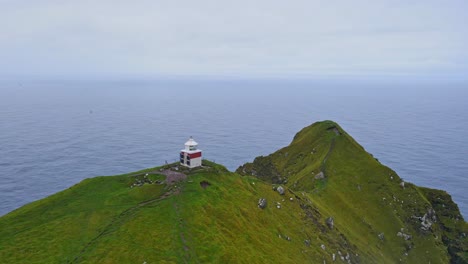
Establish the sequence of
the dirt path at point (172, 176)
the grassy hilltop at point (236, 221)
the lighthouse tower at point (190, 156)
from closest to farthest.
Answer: the grassy hilltop at point (236, 221) < the dirt path at point (172, 176) < the lighthouse tower at point (190, 156)

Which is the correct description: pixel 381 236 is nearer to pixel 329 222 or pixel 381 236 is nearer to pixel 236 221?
pixel 329 222

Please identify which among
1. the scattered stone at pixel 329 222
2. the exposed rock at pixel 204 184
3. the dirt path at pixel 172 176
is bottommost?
the scattered stone at pixel 329 222

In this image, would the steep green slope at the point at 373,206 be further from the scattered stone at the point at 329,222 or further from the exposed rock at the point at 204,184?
the exposed rock at the point at 204,184

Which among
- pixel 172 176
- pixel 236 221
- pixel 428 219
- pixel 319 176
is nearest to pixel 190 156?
pixel 172 176

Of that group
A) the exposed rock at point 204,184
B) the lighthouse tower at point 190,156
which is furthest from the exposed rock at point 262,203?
the lighthouse tower at point 190,156

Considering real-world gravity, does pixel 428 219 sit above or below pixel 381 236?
above

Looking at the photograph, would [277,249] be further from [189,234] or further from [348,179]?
[348,179]

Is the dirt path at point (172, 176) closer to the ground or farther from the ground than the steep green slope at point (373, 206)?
farther from the ground
